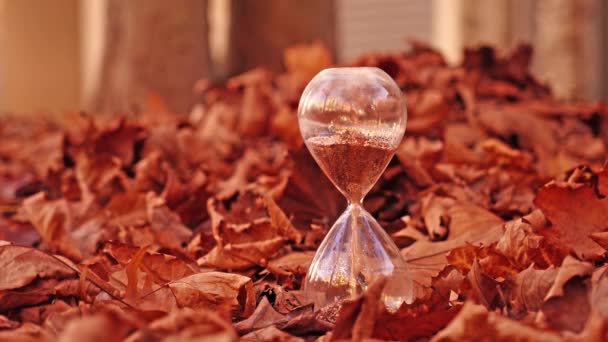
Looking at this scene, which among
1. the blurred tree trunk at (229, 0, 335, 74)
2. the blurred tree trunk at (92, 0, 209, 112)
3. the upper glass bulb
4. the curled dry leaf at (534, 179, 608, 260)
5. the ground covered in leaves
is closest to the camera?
the ground covered in leaves

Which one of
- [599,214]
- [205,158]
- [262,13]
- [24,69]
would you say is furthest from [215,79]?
[24,69]

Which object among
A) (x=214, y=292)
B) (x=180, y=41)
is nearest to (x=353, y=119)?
(x=214, y=292)

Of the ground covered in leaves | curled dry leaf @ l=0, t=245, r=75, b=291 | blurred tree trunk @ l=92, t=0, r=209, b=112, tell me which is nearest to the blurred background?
blurred tree trunk @ l=92, t=0, r=209, b=112

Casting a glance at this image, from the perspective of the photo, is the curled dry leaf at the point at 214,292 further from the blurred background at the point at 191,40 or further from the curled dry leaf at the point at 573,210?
the blurred background at the point at 191,40

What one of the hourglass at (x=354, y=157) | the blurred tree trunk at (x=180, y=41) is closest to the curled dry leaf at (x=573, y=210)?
the hourglass at (x=354, y=157)

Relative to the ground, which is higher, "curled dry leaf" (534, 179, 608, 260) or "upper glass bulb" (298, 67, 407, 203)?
"upper glass bulb" (298, 67, 407, 203)

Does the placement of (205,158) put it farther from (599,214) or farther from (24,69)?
(24,69)

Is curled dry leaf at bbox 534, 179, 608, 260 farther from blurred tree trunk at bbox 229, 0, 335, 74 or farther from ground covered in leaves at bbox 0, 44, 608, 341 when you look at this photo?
blurred tree trunk at bbox 229, 0, 335, 74
